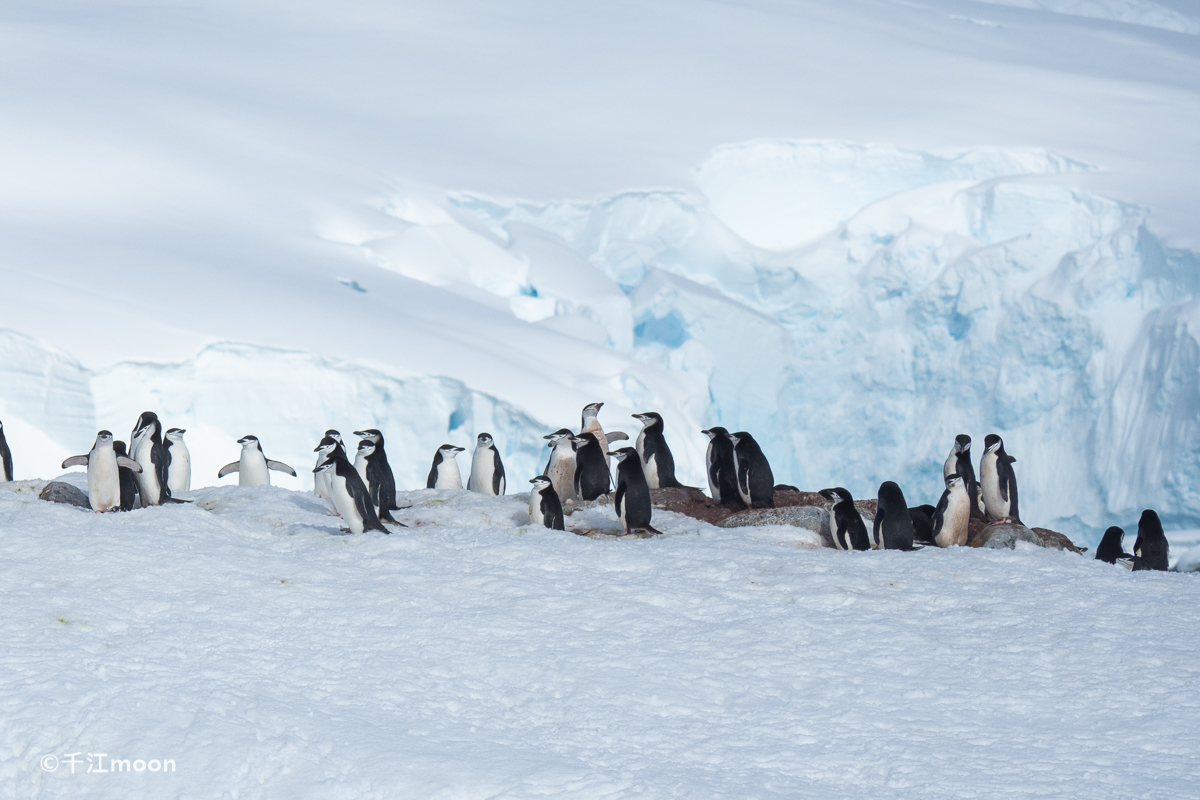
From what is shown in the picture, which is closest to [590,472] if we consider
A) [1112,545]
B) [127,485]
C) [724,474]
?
[724,474]

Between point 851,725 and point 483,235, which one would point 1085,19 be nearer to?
point 483,235

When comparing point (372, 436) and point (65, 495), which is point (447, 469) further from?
point (65, 495)

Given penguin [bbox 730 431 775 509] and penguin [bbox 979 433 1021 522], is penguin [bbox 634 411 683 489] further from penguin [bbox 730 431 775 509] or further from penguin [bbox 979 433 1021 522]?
penguin [bbox 979 433 1021 522]

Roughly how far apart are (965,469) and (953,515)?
2.46 ft

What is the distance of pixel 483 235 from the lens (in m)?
23.8

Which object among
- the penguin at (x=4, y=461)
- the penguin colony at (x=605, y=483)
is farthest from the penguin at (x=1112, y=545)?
the penguin at (x=4, y=461)

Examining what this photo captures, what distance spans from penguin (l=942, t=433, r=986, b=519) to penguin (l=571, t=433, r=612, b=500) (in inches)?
94.9

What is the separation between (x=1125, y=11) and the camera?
4738cm

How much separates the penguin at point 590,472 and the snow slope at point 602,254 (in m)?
8.03

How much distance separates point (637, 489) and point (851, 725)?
9.62 feet

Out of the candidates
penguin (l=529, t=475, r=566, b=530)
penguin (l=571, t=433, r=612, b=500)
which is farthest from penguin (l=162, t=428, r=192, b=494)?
penguin (l=529, t=475, r=566, b=530)

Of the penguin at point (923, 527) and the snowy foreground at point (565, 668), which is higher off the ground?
the penguin at point (923, 527)

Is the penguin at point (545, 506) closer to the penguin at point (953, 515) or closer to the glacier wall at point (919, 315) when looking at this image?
the penguin at point (953, 515)

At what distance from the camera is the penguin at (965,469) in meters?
7.82
